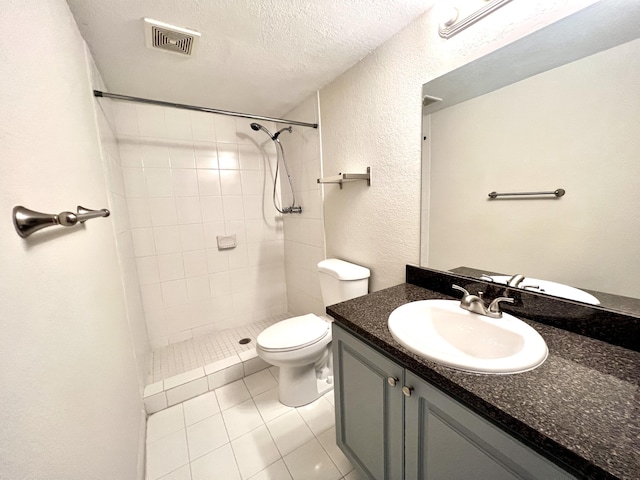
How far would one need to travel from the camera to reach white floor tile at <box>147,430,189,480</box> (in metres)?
1.23

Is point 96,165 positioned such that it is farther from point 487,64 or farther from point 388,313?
point 487,64

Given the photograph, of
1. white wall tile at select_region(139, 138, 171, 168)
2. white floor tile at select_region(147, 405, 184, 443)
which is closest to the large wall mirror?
white floor tile at select_region(147, 405, 184, 443)

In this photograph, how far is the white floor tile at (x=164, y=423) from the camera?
144 cm

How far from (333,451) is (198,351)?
1.33 metres

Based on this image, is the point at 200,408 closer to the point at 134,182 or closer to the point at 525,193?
the point at 134,182

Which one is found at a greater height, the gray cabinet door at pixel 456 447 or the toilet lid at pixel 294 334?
the gray cabinet door at pixel 456 447

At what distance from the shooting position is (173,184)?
2059 millimetres

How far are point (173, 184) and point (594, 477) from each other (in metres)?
2.49

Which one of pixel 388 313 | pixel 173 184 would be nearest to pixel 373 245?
pixel 388 313

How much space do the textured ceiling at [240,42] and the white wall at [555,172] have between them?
1.89 ft

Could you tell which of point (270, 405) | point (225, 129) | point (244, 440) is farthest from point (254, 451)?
point (225, 129)

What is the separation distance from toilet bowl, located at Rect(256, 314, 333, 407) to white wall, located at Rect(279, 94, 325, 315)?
0.48m

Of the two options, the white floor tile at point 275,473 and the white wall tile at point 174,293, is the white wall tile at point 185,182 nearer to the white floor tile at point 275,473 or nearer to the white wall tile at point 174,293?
the white wall tile at point 174,293

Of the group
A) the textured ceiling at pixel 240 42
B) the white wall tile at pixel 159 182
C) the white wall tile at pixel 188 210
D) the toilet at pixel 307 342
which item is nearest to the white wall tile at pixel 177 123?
the textured ceiling at pixel 240 42
